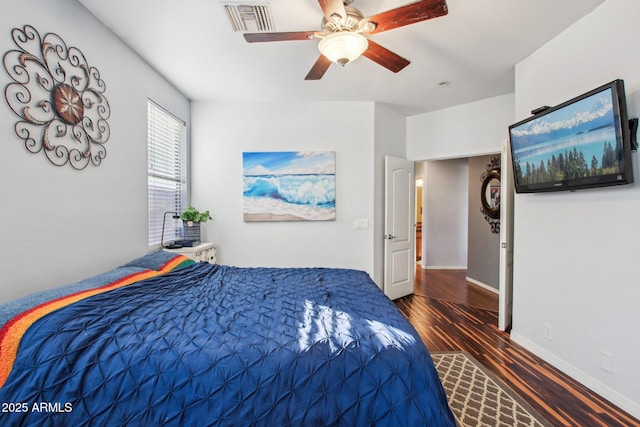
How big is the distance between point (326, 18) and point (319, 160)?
1976 millimetres

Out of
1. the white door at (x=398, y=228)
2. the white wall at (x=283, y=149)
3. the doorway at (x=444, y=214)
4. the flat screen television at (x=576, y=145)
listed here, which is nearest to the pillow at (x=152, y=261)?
the white wall at (x=283, y=149)

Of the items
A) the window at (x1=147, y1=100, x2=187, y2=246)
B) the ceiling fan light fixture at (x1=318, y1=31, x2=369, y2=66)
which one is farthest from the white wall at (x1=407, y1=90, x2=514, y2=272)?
the window at (x1=147, y1=100, x2=187, y2=246)

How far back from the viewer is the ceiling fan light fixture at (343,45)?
5.38 ft

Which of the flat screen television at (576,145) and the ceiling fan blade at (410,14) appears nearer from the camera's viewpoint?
the ceiling fan blade at (410,14)

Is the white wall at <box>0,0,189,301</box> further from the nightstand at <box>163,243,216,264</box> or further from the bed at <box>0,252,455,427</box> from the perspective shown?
the bed at <box>0,252,455,427</box>

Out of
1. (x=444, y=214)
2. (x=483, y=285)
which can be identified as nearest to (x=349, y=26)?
(x=483, y=285)

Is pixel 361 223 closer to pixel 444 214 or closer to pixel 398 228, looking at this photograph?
pixel 398 228

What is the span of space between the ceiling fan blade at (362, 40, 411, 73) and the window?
224cm

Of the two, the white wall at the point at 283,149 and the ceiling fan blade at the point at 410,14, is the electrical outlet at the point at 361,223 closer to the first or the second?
the white wall at the point at 283,149

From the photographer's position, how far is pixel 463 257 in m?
5.78

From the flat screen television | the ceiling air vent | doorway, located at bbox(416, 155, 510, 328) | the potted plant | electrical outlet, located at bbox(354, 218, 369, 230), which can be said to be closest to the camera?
the flat screen television

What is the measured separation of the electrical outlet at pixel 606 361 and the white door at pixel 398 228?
2.04 meters

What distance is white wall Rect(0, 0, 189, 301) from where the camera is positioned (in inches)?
58.3

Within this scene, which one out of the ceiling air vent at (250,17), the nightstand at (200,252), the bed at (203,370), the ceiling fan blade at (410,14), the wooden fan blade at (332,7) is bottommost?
the bed at (203,370)
